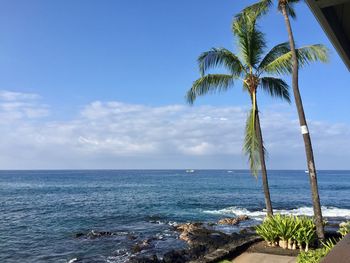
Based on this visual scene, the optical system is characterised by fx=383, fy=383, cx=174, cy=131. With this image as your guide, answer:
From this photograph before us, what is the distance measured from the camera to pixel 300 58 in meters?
14.0

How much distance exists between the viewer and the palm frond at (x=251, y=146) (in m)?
14.9

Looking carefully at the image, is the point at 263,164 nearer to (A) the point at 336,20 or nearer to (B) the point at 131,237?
(A) the point at 336,20

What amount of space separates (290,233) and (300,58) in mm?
6373

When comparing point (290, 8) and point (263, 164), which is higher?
point (290, 8)

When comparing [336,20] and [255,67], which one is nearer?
[336,20]

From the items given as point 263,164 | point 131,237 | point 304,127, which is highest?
point 304,127

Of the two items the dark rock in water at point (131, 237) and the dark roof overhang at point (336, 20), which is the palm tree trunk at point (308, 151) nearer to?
the dark roof overhang at point (336, 20)

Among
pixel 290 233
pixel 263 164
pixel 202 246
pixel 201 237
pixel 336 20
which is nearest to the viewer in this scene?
pixel 336 20

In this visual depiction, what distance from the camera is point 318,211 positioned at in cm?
1170

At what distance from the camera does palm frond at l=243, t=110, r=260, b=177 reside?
14.9 meters

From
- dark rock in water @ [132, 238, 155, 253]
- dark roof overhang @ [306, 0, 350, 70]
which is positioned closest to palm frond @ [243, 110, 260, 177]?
dark rock in water @ [132, 238, 155, 253]

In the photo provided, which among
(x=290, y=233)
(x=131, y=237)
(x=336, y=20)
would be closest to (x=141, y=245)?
(x=131, y=237)

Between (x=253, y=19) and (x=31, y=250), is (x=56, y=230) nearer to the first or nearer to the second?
(x=31, y=250)

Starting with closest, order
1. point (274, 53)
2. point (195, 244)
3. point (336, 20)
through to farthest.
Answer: point (336, 20)
point (274, 53)
point (195, 244)
